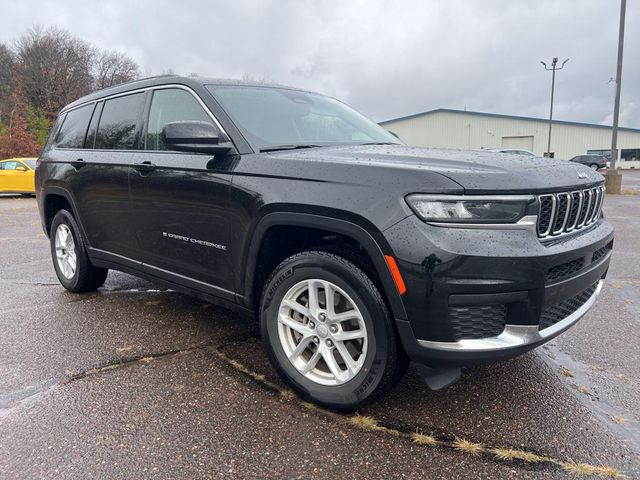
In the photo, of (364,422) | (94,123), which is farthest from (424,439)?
(94,123)

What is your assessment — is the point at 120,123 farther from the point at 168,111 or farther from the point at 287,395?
the point at 287,395

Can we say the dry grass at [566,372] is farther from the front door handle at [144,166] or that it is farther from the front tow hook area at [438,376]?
the front door handle at [144,166]

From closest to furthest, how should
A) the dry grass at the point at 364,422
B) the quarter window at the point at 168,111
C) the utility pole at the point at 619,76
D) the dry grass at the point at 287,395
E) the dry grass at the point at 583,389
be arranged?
the dry grass at the point at 364,422 < the dry grass at the point at 287,395 < the dry grass at the point at 583,389 < the quarter window at the point at 168,111 < the utility pole at the point at 619,76

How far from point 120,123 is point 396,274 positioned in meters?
2.90

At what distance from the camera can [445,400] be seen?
276 centimetres

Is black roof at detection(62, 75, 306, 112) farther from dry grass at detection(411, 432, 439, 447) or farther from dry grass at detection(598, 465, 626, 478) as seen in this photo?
dry grass at detection(598, 465, 626, 478)

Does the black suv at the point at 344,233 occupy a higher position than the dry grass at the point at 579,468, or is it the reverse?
the black suv at the point at 344,233

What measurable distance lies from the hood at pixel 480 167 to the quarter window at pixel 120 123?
161cm

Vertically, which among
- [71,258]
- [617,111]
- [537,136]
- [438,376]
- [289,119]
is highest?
[537,136]

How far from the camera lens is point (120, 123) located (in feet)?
13.2

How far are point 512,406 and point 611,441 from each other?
1.57ft

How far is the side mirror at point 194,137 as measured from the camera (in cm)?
284

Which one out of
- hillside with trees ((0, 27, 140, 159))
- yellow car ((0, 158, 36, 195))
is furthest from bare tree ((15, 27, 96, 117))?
yellow car ((0, 158, 36, 195))

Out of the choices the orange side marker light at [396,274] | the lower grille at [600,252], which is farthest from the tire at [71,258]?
the lower grille at [600,252]
